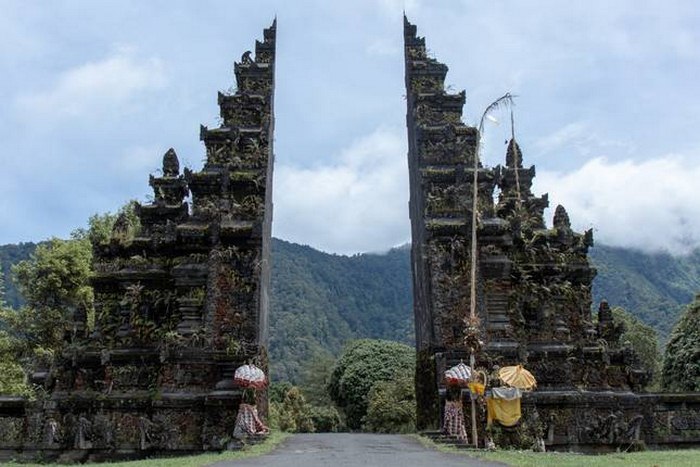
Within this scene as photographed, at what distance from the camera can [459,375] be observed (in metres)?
17.7

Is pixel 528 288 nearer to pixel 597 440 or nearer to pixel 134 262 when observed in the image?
pixel 597 440

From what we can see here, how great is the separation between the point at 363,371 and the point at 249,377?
1353 inches

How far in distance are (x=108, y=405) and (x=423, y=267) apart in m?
10.5

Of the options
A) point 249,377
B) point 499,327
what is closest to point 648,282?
point 499,327

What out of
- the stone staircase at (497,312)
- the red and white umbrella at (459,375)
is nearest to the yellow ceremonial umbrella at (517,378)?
the red and white umbrella at (459,375)

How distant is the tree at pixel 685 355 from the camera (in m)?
30.2

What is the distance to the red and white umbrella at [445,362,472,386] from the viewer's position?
1767 centimetres

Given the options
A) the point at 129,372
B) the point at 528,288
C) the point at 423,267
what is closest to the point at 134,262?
the point at 129,372

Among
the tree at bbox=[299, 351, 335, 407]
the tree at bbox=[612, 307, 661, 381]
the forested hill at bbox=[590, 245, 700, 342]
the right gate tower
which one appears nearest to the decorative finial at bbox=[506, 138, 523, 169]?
the right gate tower

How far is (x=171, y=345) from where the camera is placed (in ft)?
68.0

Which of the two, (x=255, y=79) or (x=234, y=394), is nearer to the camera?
(x=234, y=394)

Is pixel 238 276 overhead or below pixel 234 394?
overhead

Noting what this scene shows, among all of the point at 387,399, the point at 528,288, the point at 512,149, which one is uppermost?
the point at 512,149

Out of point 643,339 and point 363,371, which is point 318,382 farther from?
point 643,339
